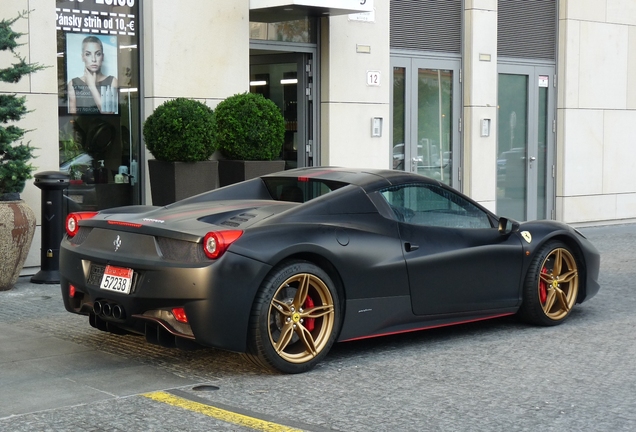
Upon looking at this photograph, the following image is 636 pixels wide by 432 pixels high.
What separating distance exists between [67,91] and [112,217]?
527 centimetres

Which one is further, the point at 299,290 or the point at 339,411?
the point at 299,290

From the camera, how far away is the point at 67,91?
38.5 feet

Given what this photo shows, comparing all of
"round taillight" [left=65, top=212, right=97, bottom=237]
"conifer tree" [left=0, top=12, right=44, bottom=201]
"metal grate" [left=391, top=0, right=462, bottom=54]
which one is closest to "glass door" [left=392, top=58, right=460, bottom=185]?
"metal grate" [left=391, top=0, right=462, bottom=54]

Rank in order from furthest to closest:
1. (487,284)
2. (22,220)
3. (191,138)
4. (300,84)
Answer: (300,84) < (191,138) < (22,220) < (487,284)

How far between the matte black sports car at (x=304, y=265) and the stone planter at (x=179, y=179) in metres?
4.06

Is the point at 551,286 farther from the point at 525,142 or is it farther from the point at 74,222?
the point at 525,142

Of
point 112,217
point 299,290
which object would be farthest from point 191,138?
point 299,290

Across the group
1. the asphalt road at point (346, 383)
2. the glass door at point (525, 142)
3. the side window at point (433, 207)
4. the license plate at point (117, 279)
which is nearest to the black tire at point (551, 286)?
the asphalt road at point (346, 383)

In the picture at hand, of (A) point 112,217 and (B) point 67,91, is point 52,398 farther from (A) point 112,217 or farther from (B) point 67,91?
(B) point 67,91

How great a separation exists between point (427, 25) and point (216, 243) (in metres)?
10.3

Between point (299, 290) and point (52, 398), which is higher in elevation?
point (299, 290)

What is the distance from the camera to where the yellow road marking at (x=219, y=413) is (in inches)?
205

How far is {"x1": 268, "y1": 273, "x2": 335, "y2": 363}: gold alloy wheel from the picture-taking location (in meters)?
6.40

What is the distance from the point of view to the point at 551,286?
8.16 metres
